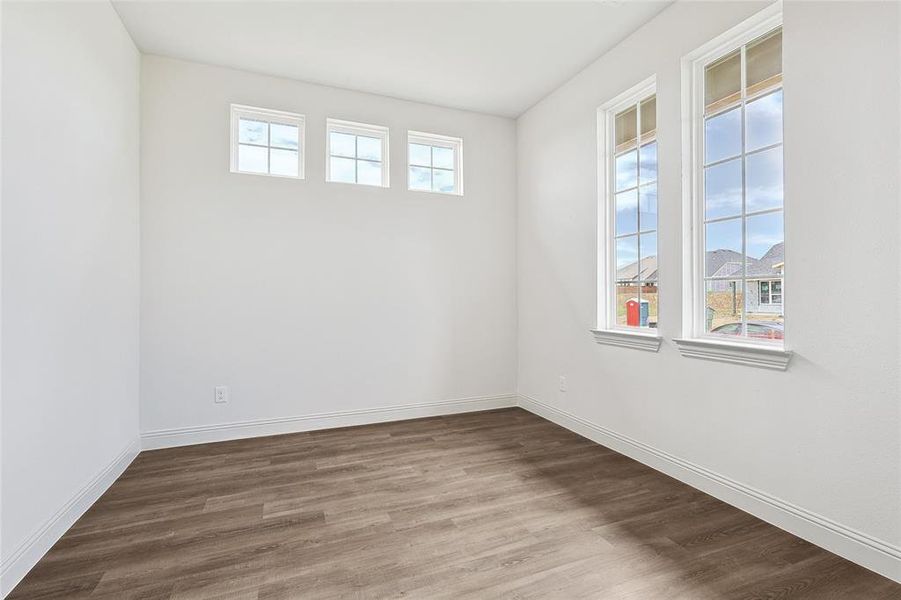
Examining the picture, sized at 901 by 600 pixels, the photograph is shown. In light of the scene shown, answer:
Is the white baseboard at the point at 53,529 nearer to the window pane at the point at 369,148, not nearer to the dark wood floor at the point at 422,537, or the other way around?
the dark wood floor at the point at 422,537

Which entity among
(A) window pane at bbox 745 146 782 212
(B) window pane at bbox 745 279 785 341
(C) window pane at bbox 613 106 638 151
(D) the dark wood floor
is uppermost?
(C) window pane at bbox 613 106 638 151

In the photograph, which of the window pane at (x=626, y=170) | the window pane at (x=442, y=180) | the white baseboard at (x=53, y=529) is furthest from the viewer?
the window pane at (x=442, y=180)

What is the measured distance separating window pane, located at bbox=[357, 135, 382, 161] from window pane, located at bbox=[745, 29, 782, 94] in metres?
2.73

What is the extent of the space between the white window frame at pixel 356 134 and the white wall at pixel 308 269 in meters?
0.07

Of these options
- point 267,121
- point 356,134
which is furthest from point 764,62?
point 267,121

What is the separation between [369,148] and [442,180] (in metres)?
0.73

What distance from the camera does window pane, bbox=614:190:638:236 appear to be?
3076mm

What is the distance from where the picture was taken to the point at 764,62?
2.24 meters

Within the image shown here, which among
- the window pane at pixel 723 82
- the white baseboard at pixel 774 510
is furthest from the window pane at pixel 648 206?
the white baseboard at pixel 774 510

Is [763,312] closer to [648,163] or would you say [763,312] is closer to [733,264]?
[733,264]

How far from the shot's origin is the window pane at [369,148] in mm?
3787

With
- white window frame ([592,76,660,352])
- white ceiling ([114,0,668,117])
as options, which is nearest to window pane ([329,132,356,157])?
white ceiling ([114,0,668,117])

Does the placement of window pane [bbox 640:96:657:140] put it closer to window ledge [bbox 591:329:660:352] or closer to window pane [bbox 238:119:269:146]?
window ledge [bbox 591:329:660:352]

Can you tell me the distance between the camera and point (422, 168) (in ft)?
13.1
